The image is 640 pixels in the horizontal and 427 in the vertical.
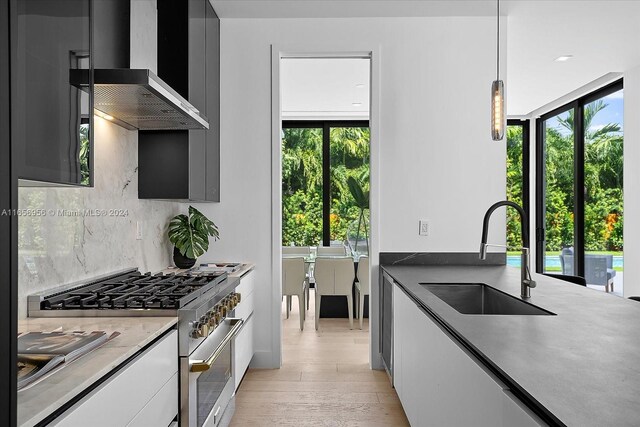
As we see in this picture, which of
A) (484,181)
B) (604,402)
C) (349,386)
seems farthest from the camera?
(484,181)

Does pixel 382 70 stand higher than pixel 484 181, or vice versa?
pixel 382 70

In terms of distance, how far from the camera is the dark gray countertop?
875 millimetres

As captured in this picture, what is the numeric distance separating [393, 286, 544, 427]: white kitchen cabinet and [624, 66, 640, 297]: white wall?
3.08 metres

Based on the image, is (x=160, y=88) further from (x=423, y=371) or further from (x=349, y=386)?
(x=349, y=386)

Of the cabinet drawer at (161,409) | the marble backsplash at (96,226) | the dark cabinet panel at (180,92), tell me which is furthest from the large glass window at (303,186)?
the cabinet drawer at (161,409)

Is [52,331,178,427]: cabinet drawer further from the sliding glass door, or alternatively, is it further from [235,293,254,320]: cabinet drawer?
the sliding glass door

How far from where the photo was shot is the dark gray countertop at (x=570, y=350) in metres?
0.88

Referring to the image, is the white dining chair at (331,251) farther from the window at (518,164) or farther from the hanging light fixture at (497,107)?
the hanging light fixture at (497,107)

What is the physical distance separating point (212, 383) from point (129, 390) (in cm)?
89

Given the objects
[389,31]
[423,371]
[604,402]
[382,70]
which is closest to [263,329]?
[423,371]

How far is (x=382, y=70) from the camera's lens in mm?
3557

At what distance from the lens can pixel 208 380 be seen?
209 cm

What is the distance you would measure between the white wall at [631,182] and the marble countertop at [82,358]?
454 centimetres

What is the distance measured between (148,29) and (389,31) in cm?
176
